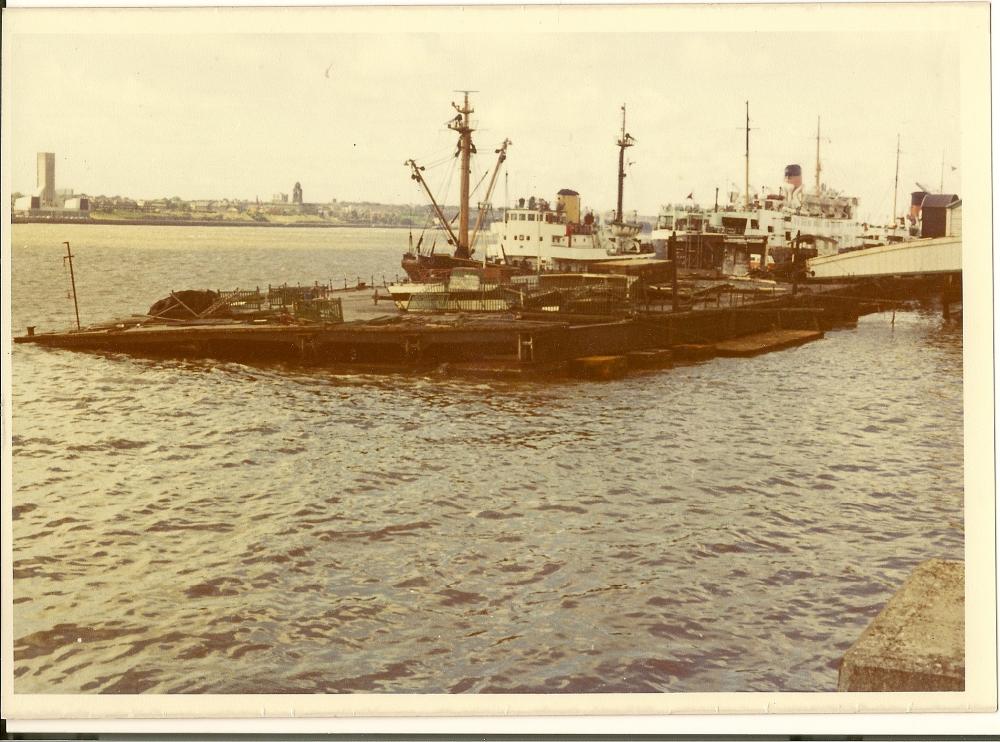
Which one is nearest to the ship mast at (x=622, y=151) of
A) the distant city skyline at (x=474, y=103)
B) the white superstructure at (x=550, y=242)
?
the distant city skyline at (x=474, y=103)

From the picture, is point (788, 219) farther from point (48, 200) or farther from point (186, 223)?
point (48, 200)

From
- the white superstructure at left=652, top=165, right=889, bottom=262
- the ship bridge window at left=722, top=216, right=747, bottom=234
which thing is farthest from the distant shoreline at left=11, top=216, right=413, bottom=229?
the ship bridge window at left=722, top=216, right=747, bottom=234

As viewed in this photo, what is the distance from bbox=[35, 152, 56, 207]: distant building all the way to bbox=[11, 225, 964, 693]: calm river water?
34 cm

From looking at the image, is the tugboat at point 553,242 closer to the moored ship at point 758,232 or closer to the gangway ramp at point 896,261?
the moored ship at point 758,232

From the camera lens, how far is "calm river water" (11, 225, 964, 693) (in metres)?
8.73

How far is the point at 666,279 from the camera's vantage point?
1577 inches

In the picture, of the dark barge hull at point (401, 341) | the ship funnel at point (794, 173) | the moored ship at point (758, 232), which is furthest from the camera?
the moored ship at point (758, 232)

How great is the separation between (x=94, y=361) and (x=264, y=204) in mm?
7707

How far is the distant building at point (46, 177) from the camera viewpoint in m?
9.60

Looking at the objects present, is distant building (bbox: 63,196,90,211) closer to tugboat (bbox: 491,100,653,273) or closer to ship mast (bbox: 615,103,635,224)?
ship mast (bbox: 615,103,635,224)

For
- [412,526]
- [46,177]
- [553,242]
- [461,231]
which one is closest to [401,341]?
[461,231]

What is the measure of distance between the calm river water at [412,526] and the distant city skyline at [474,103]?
0.97 meters

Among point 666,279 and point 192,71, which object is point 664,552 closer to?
point 192,71

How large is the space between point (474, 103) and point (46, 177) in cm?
474
